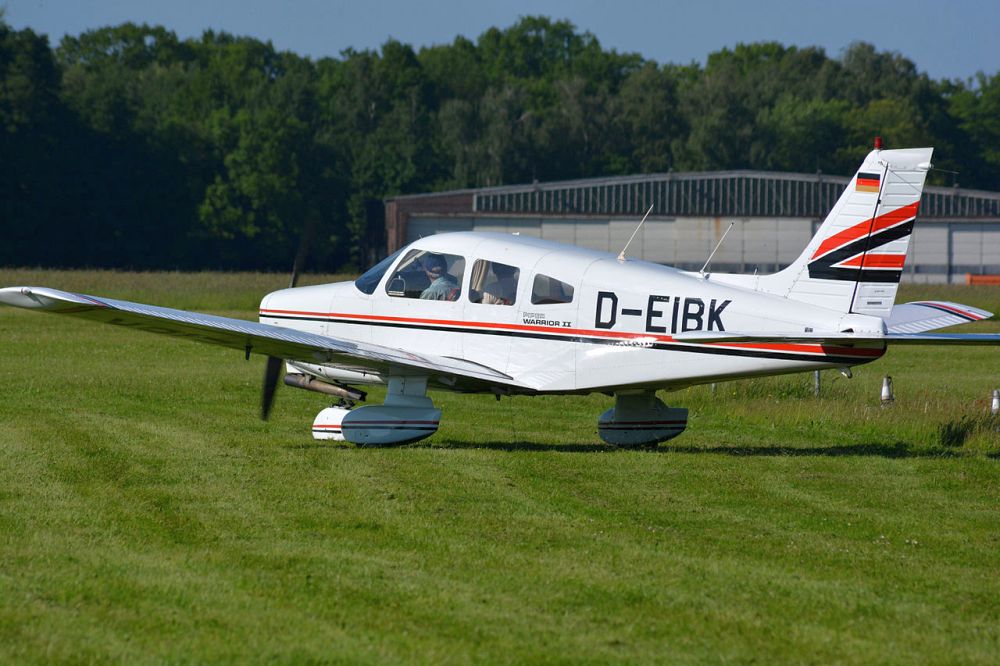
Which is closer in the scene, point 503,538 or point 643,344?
point 503,538

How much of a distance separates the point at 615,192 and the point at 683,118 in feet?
141

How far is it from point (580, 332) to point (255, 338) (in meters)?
3.02

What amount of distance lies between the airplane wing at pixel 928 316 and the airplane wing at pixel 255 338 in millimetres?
3934

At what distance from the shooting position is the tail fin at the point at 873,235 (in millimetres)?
12078

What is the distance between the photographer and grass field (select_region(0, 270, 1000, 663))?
6.55 m

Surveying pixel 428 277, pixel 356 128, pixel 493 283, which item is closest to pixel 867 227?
pixel 493 283

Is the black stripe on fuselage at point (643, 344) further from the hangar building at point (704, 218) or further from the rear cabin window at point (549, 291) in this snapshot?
the hangar building at point (704, 218)

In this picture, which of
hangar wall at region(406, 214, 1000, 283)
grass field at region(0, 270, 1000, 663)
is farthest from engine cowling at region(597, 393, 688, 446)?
hangar wall at region(406, 214, 1000, 283)

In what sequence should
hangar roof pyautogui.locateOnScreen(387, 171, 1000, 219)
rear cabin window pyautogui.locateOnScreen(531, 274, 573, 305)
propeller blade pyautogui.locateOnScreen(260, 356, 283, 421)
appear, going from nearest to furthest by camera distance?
1. rear cabin window pyautogui.locateOnScreen(531, 274, 573, 305)
2. propeller blade pyautogui.locateOnScreen(260, 356, 283, 421)
3. hangar roof pyautogui.locateOnScreen(387, 171, 1000, 219)

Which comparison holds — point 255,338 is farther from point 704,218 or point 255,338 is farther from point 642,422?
point 704,218

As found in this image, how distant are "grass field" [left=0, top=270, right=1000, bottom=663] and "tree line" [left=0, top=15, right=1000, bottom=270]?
204 feet

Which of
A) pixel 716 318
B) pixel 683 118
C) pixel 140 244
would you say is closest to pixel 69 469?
pixel 716 318

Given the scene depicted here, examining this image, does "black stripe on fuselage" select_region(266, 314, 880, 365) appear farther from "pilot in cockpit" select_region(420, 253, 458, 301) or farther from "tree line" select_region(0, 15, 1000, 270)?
"tree line" select_region(0, 15, 1000, 270)

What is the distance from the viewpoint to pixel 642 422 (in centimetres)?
1372
